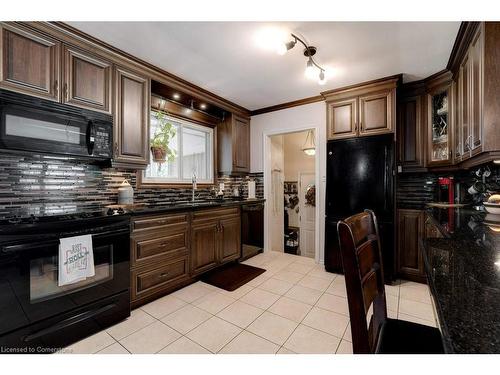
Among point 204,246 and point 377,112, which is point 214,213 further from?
point 377,112

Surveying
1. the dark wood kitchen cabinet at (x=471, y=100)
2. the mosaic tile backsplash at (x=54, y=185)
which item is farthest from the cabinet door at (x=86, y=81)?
the dark wood kitchen cabinet at (x=471, y=100)

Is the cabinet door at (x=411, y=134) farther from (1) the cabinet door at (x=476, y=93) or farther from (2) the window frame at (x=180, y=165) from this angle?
(2) the window frame at (x=180, y=165)

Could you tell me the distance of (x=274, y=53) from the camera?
7.34ft

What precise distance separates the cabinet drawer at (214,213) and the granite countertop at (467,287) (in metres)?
2.16

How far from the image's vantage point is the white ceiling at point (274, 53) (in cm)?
187

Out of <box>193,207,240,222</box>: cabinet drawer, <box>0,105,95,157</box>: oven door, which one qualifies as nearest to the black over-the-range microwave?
<box>0,105,95,157</box>: oven door

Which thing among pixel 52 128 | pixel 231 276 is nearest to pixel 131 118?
pixel 52 128

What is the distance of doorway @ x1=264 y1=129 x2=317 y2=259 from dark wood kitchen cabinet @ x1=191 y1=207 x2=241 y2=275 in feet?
3.36

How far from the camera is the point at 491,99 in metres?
1.55

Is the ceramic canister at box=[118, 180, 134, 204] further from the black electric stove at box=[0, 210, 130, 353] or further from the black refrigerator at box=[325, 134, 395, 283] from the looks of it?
the black refrigerator at box=[325, 134, 395, 283]

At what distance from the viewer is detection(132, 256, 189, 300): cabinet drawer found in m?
2.13

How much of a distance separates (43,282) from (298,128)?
332 centimetres

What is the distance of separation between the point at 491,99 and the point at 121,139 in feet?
9.81
